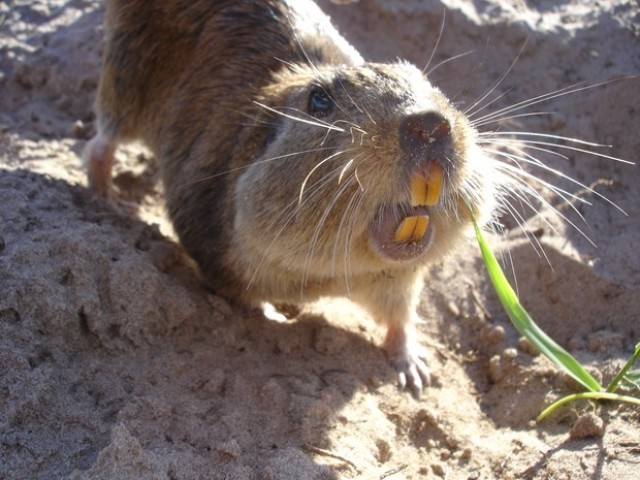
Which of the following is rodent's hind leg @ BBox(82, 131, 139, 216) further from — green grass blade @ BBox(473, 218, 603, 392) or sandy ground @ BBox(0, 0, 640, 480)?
green grass blade @ BBox(473, 218, 603, 392)

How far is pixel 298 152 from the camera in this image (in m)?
3.30

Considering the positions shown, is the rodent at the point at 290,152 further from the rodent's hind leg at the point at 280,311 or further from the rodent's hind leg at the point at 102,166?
the rodent's hind leg at the point at 280,311

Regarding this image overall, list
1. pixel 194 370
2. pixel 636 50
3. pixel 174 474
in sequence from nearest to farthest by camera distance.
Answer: pixel 174 474
pixel 194 370
pixel 636 50

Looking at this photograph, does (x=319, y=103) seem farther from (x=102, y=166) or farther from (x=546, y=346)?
(x=102, y=166)

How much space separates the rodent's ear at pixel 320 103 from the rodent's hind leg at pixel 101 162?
1.94 metres

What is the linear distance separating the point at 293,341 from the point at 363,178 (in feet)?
4.12

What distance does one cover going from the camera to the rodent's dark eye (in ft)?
11.3

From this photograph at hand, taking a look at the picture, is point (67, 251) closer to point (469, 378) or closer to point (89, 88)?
point (469, 378)

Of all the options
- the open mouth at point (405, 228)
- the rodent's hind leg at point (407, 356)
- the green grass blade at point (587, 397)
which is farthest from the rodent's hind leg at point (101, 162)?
the green grass blade at point (587, 397)

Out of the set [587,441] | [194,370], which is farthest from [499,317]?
[194,370]

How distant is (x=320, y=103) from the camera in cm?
348

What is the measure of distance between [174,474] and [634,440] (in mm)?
1852

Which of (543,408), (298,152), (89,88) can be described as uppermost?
(298,152)

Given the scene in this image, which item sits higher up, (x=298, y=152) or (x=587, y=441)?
(x=298, y=152)
